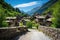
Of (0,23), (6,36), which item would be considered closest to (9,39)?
(6,36)

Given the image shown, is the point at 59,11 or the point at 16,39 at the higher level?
the point at 59,11

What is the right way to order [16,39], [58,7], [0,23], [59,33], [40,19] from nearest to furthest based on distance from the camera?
[59,33] < [16,39] < [58,7] < [0,23] < [40,19]

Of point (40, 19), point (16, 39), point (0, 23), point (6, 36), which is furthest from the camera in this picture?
point (40, 19)

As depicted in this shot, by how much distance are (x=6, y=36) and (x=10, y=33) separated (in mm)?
901

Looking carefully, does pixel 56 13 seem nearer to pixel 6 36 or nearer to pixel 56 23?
pixel 56 23

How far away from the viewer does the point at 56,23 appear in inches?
930

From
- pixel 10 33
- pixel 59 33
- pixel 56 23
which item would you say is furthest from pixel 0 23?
pixel 59 33

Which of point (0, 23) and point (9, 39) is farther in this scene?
point (0, 23)

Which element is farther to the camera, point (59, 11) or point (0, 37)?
point (59, 11)

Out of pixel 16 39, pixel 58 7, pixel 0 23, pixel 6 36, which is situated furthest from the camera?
pixel 0 23

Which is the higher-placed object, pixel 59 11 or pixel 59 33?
pixel 59 11

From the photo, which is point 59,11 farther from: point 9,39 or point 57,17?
point 9,39

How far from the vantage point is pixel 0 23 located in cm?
2747

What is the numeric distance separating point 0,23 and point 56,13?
939 centimetres
